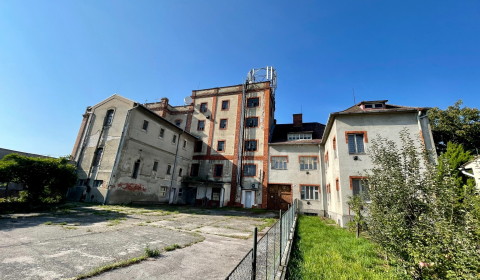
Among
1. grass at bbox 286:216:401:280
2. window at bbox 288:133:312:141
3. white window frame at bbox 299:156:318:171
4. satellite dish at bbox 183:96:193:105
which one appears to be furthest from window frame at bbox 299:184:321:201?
satellite dish at bbox 183:96:193:105

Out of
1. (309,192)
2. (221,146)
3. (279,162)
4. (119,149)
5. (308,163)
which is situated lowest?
(309,192)

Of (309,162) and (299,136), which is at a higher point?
(299,136)

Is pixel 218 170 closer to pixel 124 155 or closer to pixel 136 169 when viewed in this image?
pixel 136 169

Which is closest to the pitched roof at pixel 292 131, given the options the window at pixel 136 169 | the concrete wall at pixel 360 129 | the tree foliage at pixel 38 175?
the concrete wall at pixel 360 129

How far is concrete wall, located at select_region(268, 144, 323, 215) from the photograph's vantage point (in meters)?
20.6

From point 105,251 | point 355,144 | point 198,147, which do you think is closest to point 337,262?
point 105,251

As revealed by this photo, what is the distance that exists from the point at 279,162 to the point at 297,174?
8.16ft

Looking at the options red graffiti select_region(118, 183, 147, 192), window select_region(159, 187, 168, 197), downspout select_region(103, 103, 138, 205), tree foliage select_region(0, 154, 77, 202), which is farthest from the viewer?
window select_region(159, 187, 168, 197)

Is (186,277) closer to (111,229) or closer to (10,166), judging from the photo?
(111,229)

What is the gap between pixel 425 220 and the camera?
4.32 m

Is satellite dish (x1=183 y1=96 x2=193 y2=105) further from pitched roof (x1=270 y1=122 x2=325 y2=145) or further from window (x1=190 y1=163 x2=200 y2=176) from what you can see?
pitched roof (x1=270 y1=122 x2=325 y2=145)

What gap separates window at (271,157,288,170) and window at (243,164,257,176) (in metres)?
2.42

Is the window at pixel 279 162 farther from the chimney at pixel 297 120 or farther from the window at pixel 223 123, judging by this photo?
the window at pixel 223 123

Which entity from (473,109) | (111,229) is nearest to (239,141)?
(111,229)
